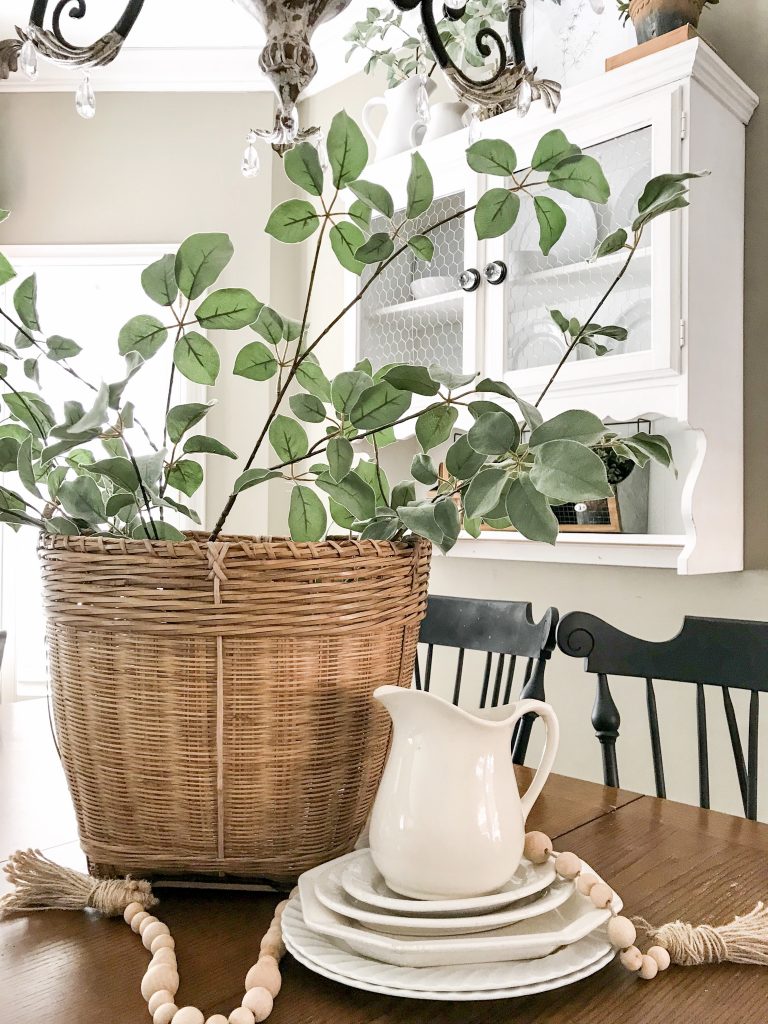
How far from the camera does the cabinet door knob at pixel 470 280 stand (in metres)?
2.03

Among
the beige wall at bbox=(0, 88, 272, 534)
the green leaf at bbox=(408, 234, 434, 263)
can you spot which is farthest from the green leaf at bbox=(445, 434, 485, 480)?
the beige wall at bbox=(0, 88, 272, 534)

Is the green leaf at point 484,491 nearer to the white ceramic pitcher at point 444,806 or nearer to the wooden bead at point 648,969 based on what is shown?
the white ceramic pitcher at point 444,806

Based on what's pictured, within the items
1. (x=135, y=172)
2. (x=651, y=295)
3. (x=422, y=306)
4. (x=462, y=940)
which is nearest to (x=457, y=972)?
(x=462, y=940)

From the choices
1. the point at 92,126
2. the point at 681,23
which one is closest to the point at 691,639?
the point at 681,23

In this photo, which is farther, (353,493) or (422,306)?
(422,306)

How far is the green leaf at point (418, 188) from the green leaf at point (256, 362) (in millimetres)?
140

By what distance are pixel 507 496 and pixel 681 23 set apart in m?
1.74

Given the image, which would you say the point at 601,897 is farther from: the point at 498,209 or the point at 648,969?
the point at 498,209

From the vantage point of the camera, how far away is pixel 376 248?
0.56 meters

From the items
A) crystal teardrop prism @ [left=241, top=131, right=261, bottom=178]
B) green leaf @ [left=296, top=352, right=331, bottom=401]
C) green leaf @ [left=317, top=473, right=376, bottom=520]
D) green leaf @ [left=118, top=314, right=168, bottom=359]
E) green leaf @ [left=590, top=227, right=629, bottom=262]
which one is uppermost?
crystal teardrop prism @ [left=241, top=131, right=261, bottom=178]

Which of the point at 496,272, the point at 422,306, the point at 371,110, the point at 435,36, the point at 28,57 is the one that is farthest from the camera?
the point at 371,110

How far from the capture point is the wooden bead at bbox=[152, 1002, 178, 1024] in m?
0.43

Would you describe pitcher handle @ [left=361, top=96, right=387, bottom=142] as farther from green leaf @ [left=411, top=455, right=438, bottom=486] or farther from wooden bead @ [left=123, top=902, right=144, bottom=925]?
wooden bead @ [left=123, top=902, right=144, bottom=925]

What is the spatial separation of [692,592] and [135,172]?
2556 mm
